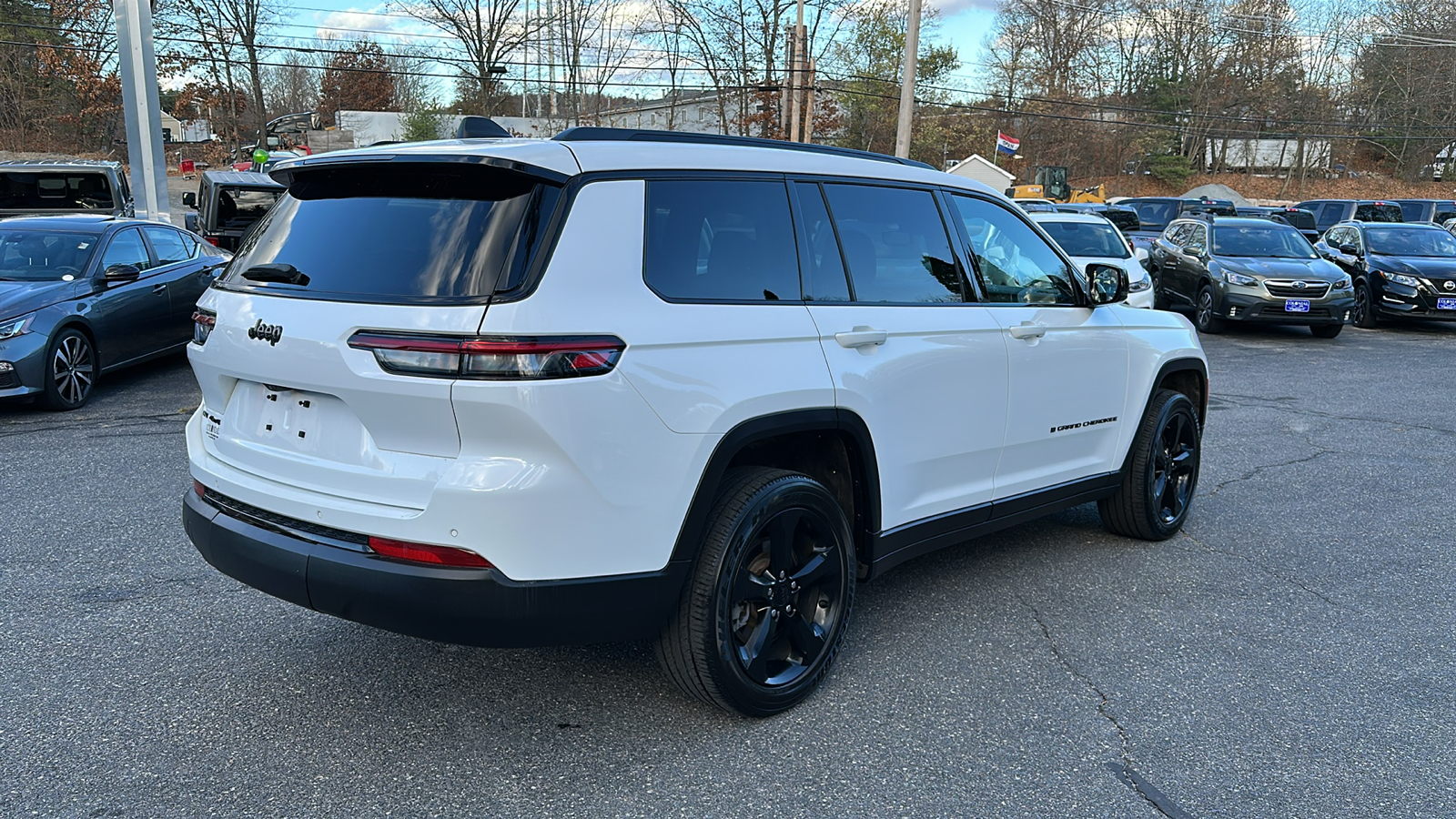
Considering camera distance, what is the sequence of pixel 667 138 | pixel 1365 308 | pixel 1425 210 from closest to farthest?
pixel 667 138, pixel 1365 308, pixel 1425 210

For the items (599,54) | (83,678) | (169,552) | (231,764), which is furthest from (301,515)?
(599,54)

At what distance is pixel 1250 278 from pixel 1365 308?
11.6 feet

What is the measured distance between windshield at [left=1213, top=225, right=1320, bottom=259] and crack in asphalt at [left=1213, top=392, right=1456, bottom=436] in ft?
19.4

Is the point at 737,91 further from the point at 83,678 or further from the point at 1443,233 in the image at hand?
the point at 83,678

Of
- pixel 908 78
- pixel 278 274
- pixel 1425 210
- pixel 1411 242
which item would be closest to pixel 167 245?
pixel 278 274

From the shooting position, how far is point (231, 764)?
2.95 metres

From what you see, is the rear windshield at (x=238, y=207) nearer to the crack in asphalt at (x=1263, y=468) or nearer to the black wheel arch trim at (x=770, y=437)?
the crack in asphalt at (x=1263, y=468)

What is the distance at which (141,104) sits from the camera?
15.4 metres

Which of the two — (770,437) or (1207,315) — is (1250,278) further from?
(770,437)

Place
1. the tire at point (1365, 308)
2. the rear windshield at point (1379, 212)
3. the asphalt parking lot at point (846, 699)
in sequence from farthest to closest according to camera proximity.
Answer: the rear windshield at point (1379, 212), the tire at point (1365, 308), the asphalt parking lot at point (846, 699)

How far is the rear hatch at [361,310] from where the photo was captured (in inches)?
106

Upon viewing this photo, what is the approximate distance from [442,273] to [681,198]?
2.55ft

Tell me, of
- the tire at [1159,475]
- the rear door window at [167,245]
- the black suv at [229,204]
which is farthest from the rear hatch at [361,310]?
the black suv at [229,204]

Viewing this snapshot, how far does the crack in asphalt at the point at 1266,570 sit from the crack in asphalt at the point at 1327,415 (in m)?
4.40
